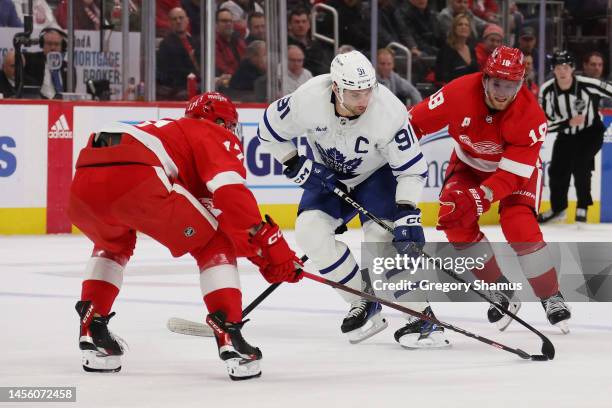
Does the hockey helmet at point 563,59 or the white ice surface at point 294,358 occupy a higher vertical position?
the hockey helmet at point 563,59

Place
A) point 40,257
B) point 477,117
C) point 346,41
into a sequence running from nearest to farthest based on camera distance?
point 477,117
point 40,257
point 346,41

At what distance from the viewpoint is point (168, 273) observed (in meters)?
7.01

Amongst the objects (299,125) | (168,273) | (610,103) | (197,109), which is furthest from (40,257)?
(610,103)

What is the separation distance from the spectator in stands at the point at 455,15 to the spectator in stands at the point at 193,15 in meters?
2.72

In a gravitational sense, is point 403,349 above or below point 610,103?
below

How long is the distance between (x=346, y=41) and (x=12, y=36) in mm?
2844

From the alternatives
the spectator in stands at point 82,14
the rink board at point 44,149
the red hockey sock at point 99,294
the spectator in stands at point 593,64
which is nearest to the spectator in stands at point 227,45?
the rink board at point 44,149

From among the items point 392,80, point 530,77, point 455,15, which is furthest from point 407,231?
point 455,15

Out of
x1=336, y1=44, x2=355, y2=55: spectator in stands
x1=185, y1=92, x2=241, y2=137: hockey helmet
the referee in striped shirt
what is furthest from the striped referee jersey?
x1=185, y1=92, x2=241, y2=137: hockey helmet

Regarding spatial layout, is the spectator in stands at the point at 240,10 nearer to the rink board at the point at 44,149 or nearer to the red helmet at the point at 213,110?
the rink board at the point at 44,149

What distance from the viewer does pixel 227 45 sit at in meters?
9.28

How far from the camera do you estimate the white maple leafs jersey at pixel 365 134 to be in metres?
4.64

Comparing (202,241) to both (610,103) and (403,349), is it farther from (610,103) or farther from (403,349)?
(610,103)

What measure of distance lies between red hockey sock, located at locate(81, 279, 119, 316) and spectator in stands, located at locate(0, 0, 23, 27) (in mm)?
5062
